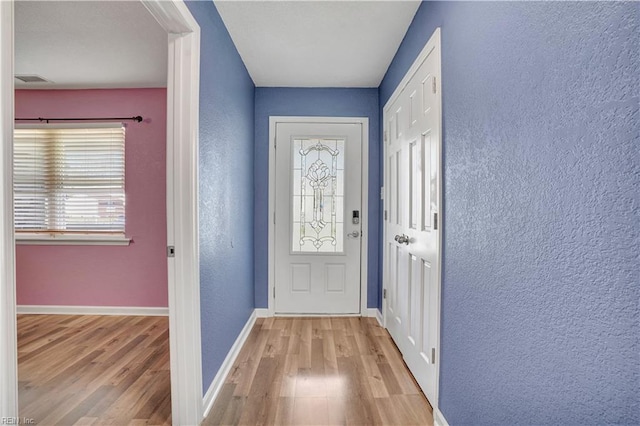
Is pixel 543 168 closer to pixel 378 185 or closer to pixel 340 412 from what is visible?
pixel 340 412

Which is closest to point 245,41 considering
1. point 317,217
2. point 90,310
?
point 317,217

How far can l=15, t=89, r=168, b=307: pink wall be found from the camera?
10.8ft

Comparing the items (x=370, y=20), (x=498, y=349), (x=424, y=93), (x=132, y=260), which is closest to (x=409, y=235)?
(x=424, y=93)

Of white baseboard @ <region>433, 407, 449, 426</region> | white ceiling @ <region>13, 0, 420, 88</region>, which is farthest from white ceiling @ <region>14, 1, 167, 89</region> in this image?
white baseboard @ <region>433, 407, 449, 426</region>

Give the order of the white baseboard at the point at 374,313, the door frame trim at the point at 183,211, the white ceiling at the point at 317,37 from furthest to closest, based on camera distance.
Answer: the white baseboard at the point at 374,313, the white ceiling at the point at 317,37, the door frame trim at the point at 183,211

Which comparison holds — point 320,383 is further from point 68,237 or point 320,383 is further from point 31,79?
point 31,79

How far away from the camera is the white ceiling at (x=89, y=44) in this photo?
205cm

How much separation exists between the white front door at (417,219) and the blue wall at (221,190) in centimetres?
126

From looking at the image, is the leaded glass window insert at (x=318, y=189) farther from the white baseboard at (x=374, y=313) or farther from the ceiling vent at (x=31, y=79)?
the ceiling vent at (x=31, y=79)

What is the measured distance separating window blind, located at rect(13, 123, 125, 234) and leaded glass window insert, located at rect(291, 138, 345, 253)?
184 centimetres

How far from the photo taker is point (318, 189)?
325 centimetres

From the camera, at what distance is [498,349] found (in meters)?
1.12

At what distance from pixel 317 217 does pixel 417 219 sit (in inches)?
54.8

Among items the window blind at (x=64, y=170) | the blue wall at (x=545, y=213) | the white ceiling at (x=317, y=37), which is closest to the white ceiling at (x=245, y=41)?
the white ceiling at (x=317, y=37)
